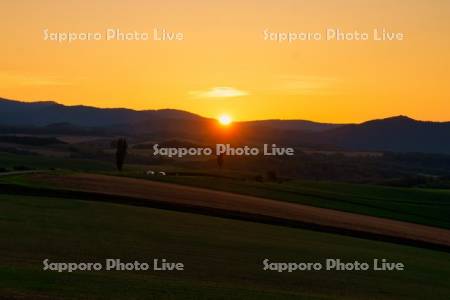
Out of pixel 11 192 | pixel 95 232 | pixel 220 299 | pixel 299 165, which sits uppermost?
pixel 299 165

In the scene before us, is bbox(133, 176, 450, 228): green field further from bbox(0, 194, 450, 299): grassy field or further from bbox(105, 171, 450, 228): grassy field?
bbox(0, 194, 450, 299): grassy field

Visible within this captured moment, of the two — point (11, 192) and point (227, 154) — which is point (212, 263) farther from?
point (227, 154)

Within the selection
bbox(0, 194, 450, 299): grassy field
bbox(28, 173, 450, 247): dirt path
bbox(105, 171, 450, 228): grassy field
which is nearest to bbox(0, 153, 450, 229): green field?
bbox(105, 171, 450, 228): grassy field

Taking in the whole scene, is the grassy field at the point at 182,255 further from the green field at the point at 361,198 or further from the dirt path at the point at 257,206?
the green field at the point at 361,198

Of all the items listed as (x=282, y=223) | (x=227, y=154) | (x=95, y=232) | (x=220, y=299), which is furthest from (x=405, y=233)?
(x=227, y=154)

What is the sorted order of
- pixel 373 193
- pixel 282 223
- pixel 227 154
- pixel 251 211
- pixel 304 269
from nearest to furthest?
pixel 304 269 < pixel 282 223 < pixel 251 211 < pixel 373 193 < pixel 227 154

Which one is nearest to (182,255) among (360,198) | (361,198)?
(360,198)

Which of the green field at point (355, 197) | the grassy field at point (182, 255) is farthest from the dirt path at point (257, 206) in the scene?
the grassy field at point (182, 255)

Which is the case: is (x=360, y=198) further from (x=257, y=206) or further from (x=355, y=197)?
(x=257, y=206)
